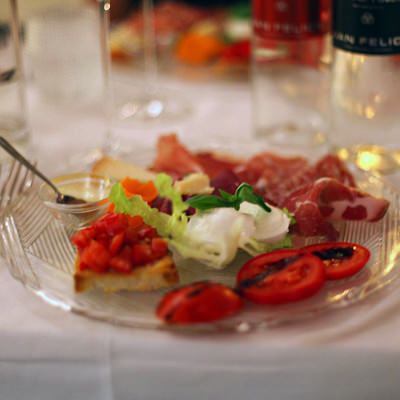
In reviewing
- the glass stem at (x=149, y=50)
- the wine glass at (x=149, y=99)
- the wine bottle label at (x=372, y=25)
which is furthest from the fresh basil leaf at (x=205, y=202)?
the glass stem at (x=149, y=50)

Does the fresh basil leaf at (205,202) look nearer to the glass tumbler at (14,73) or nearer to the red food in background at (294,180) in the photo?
the red food in background at (294,180)

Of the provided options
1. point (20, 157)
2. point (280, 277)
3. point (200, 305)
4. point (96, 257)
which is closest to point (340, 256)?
point (280, 277)

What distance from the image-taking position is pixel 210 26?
1788 mm

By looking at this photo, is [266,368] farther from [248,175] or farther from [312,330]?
[248,175]

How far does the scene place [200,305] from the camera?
0.66 meters

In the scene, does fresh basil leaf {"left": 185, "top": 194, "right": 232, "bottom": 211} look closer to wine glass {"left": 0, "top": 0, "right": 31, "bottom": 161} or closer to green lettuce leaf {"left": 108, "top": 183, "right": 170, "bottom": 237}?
green lettuce leaf {"left": 108, "top": 183, "right": 170, "bottom": 237}

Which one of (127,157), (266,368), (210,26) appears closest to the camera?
(266,368)

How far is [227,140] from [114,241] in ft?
1.84

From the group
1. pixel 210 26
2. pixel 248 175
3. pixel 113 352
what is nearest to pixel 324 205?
pixel 248 175

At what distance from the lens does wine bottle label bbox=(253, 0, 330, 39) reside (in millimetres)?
1178

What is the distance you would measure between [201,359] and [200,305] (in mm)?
63

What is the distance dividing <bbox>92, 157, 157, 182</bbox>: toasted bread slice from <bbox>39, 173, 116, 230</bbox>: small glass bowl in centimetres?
4

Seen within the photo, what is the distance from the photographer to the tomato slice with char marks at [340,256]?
0.74 metres

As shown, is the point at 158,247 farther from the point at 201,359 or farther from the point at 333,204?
the point at 333,204
